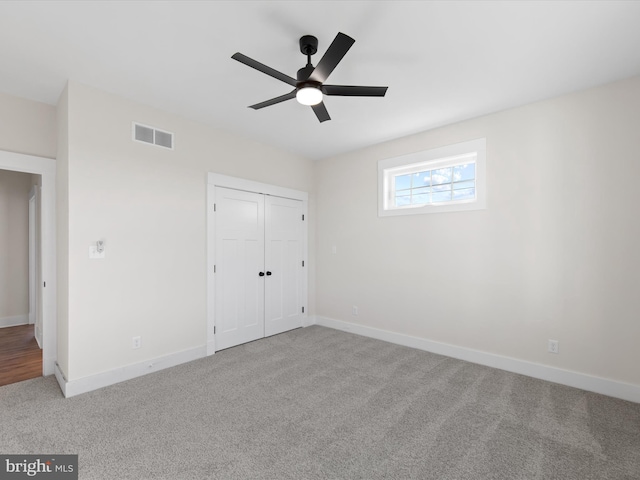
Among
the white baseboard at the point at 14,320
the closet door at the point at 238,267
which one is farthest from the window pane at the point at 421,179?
the white baseboard at the point at 14,320

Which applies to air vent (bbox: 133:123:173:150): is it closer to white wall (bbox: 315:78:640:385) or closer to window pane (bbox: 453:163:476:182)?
white wall (bbox: 315:78:640:385)

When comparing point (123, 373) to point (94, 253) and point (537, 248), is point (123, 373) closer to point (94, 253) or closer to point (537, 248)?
point (94, 253)

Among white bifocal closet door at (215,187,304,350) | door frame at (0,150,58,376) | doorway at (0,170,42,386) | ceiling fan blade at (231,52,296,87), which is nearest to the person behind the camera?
ceiling fan blade at (231,52,296,87)

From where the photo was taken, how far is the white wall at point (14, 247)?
479 cm

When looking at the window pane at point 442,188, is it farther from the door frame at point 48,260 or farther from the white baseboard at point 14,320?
the white baseboard at point 14,320

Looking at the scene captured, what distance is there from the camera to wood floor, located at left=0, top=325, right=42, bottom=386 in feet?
10.4

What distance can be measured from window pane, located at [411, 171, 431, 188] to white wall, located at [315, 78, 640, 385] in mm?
352

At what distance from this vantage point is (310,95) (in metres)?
2.18

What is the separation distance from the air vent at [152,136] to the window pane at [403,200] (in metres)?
3.00

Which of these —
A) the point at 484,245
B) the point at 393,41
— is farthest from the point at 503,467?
the point at 393,41

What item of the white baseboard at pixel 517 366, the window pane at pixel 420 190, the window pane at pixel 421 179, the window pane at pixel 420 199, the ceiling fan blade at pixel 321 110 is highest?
the ceiling fan blade at pixel 321 110

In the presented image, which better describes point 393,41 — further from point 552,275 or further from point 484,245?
point 552,275

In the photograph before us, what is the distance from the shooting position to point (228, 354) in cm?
375

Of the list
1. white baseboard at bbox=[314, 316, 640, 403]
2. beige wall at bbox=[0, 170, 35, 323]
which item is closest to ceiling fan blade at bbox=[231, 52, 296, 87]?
white baseboard at bbox=[314, 316, 640, 403]
